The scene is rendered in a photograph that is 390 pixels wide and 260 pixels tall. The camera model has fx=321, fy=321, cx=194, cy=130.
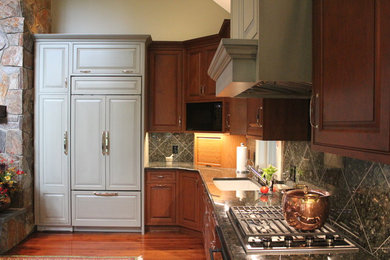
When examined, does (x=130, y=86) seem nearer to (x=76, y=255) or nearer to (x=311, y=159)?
(x=76, y=255)

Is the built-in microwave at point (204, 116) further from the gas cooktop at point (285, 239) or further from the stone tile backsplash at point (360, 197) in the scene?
the gas cooktop at point (285, 239)

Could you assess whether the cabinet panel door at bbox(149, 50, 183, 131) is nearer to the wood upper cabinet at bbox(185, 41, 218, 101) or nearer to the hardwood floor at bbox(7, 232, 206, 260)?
the wood upper cabinet at bbox(185, 41, 218, 101)

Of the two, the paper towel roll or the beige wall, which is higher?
the beige wall

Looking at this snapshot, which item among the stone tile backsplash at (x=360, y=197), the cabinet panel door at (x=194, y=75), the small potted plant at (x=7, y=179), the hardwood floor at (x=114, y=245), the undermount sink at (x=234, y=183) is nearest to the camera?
the stone tile backsplash at (x=360, y=197)

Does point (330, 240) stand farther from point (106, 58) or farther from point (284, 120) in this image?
point (106, 58)

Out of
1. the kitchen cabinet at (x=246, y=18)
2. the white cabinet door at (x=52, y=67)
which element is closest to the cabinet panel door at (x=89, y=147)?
the white cabinet door at (x=52, y=67)

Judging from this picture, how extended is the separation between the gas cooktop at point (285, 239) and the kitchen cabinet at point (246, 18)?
862mm

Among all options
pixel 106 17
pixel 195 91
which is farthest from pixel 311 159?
pixel 106 17

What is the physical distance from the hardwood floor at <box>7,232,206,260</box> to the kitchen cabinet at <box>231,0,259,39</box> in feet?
8.34

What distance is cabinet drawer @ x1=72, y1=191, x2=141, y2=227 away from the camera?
418 cm

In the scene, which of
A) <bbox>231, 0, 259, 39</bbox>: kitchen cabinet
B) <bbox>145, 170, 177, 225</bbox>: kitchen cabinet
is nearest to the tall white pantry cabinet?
<bbox>145, 170, 177, 225</bbox>: kitchen cabinet

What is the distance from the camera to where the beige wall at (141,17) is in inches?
186

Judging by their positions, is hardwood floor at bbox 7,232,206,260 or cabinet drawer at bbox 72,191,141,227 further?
cabinet drawer at bbox 72,191,141,227

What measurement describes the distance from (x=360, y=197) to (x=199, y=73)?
10.3 ft
